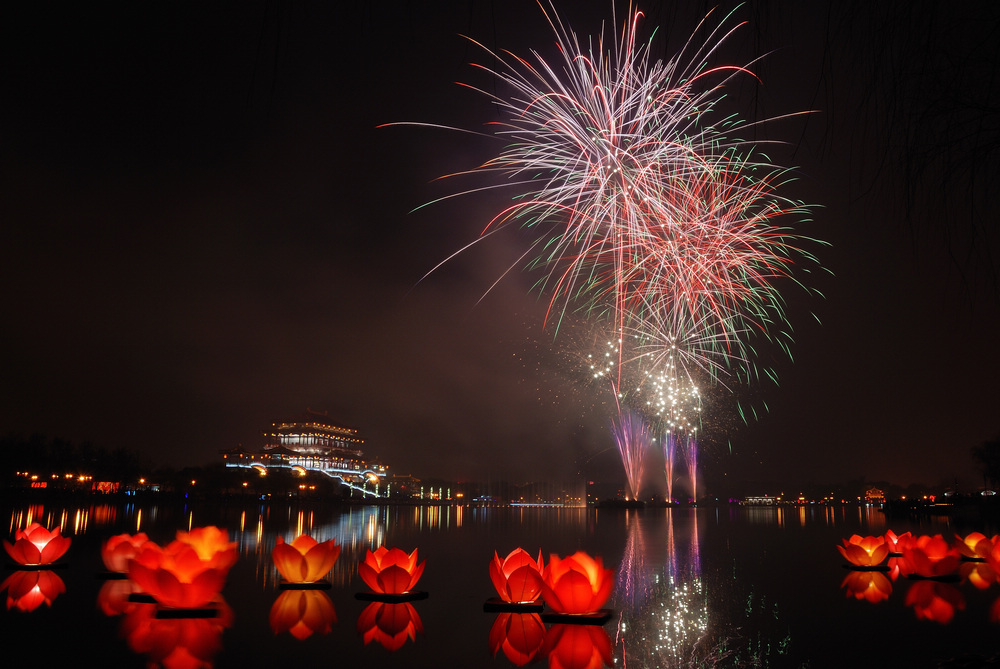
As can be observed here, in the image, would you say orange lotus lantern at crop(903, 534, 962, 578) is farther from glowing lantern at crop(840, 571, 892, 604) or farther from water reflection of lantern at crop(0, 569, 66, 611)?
water reflection of lantern at crop(0, 569, 66, 611)

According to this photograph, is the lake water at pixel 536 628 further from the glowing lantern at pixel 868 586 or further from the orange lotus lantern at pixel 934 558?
the orange lotus lantern at pixel 934 558

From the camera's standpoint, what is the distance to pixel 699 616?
762 cm

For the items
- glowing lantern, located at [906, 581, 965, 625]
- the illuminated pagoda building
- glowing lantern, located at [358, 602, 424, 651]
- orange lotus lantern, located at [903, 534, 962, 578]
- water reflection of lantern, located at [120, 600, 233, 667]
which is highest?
the illuminated pagoda building

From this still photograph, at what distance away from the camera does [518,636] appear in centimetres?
662

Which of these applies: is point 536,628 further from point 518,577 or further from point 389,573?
point 389,573

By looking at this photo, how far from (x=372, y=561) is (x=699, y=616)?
389 centimetres

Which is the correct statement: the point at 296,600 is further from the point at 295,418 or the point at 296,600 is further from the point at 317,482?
the point at 295,418

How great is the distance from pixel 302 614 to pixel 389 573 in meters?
1.32

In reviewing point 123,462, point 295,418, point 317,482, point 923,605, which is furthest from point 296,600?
point 295,418

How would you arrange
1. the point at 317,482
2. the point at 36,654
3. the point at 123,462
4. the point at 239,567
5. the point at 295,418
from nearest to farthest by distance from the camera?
the point at 36,654 → the point at 239,567 → the point at 123,462 → the point at 317,482 → the point at 295,418

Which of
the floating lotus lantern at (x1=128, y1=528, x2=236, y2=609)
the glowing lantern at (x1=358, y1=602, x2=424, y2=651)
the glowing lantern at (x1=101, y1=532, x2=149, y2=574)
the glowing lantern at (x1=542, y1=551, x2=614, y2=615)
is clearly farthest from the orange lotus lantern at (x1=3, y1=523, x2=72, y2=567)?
the glowing lantern at (x1=542, y1=551, x2=614, y2=615)

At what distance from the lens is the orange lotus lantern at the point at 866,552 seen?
41.5 ft

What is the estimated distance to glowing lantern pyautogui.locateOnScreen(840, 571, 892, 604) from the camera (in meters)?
9.39

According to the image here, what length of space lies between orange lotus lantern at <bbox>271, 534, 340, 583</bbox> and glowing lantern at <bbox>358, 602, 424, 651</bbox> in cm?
130
